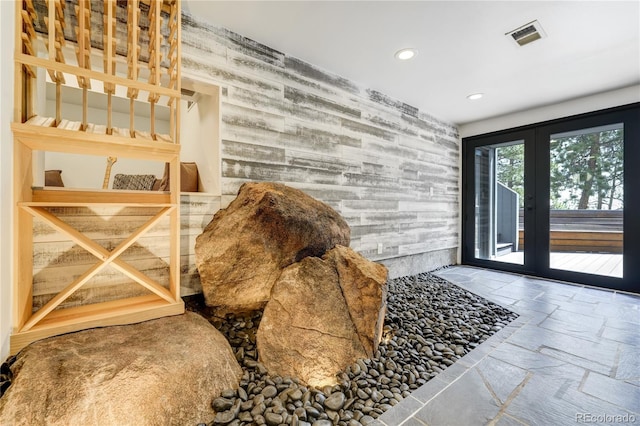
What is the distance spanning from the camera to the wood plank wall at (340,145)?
6.73 ft

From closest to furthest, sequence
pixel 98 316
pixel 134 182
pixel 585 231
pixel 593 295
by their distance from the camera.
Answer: pixel 98 316
pixel 593 295
pixel 134 182
pixel 585 231

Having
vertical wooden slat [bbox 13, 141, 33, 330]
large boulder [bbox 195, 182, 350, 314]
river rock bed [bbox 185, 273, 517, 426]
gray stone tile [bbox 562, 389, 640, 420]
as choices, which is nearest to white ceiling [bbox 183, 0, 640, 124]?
large boulder [bbox 195, 182, 350, 314]

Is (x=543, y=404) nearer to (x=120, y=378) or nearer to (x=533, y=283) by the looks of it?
(x=120, y=378)

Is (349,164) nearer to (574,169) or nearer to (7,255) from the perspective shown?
(7,255)

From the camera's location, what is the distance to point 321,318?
152 cm

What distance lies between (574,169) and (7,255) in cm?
492

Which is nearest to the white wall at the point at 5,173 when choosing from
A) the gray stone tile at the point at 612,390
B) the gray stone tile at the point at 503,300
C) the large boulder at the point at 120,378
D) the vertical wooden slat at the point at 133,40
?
the large boulder at the point at 120,378

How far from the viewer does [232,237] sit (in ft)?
5.39

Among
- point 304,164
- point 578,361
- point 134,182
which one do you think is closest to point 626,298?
point 578,361

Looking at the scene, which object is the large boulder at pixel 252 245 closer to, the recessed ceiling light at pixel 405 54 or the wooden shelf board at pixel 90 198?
the wooden shelf board at pixel 90 198

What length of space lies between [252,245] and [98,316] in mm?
841

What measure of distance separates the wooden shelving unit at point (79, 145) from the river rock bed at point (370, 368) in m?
0.50

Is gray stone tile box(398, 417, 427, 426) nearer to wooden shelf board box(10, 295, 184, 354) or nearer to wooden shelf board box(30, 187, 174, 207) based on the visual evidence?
wooden shelf board box(10, 295, 184, 354)

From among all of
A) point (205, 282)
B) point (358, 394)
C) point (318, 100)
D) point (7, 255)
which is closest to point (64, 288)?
point (7, 255)
